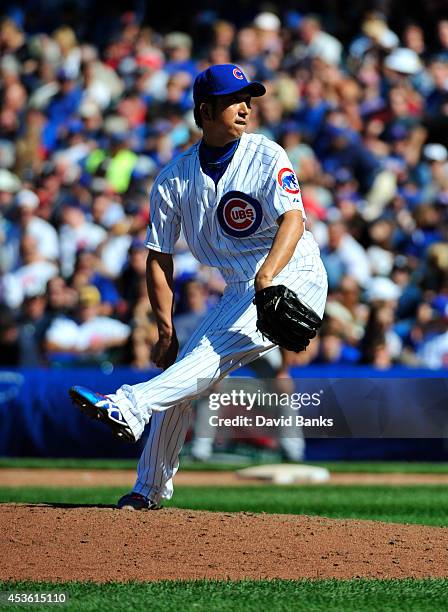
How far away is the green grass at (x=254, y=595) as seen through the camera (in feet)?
14.6

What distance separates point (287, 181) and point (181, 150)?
855 cm

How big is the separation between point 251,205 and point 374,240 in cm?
771

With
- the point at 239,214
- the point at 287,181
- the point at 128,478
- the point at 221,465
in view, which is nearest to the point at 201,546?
the point at 239,214

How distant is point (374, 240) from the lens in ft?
44.0

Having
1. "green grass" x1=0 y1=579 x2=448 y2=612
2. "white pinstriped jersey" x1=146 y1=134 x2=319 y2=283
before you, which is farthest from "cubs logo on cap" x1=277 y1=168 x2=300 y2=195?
"green grass" x1=0 y1=579 x2=448 y2=612

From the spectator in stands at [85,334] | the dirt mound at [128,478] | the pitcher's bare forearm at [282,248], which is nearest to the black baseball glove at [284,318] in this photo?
the pitcher's bare forearm at [282,248]

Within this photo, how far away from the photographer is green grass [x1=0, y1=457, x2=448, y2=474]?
11422mm

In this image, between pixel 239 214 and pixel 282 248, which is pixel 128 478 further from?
pixel 282 248

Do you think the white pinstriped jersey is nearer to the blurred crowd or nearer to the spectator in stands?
the blurred crowd

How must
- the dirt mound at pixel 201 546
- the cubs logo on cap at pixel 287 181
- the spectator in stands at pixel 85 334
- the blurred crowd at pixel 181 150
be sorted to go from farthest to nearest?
the spectator in stands at pixel 85 334 < the blurred crowd at pixel 181 150 < the cubs logo on cap at pixel 287 181 < the dirt mound at pixel 201 546

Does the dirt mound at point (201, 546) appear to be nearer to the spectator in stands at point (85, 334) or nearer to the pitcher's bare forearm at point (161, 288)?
the pitcher's bare forearm at point (161, 288)

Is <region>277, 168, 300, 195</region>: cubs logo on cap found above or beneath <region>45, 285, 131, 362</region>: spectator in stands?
beneath

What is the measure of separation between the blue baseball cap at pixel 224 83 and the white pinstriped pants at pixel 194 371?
0.89 m

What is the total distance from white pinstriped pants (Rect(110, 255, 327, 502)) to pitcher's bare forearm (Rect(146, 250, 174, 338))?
0.22 m
